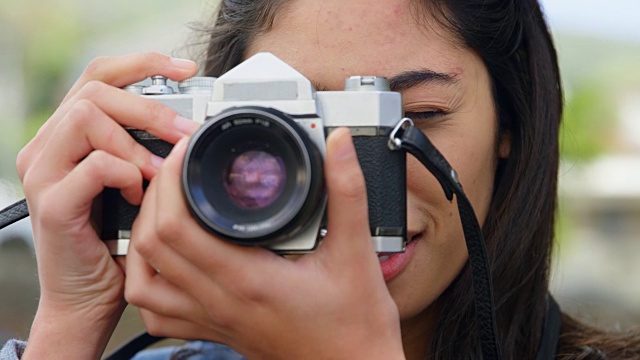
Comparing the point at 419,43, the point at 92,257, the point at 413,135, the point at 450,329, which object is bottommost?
the point at 450,329

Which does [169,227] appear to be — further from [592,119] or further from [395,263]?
[592,119]

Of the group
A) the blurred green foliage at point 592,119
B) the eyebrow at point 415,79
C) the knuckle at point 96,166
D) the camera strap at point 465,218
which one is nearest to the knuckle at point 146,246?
the knuckle at point 96,166

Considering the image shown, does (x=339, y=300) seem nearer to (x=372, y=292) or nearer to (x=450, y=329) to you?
(x=372, y=292)

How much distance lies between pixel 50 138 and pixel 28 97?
5.18 ft

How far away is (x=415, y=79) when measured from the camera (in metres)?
1.03

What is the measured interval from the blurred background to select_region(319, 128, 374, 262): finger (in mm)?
610

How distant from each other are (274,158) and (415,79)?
10.8 inches

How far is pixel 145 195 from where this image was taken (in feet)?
2.72

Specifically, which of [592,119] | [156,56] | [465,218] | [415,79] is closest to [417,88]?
[415,79]

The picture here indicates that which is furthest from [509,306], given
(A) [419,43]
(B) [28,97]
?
(B) [28,97]

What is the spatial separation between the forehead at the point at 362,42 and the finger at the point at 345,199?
0.26 metres

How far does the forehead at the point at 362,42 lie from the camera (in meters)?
1.03

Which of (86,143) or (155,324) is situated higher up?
(86,143)

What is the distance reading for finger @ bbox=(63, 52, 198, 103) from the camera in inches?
38.2
